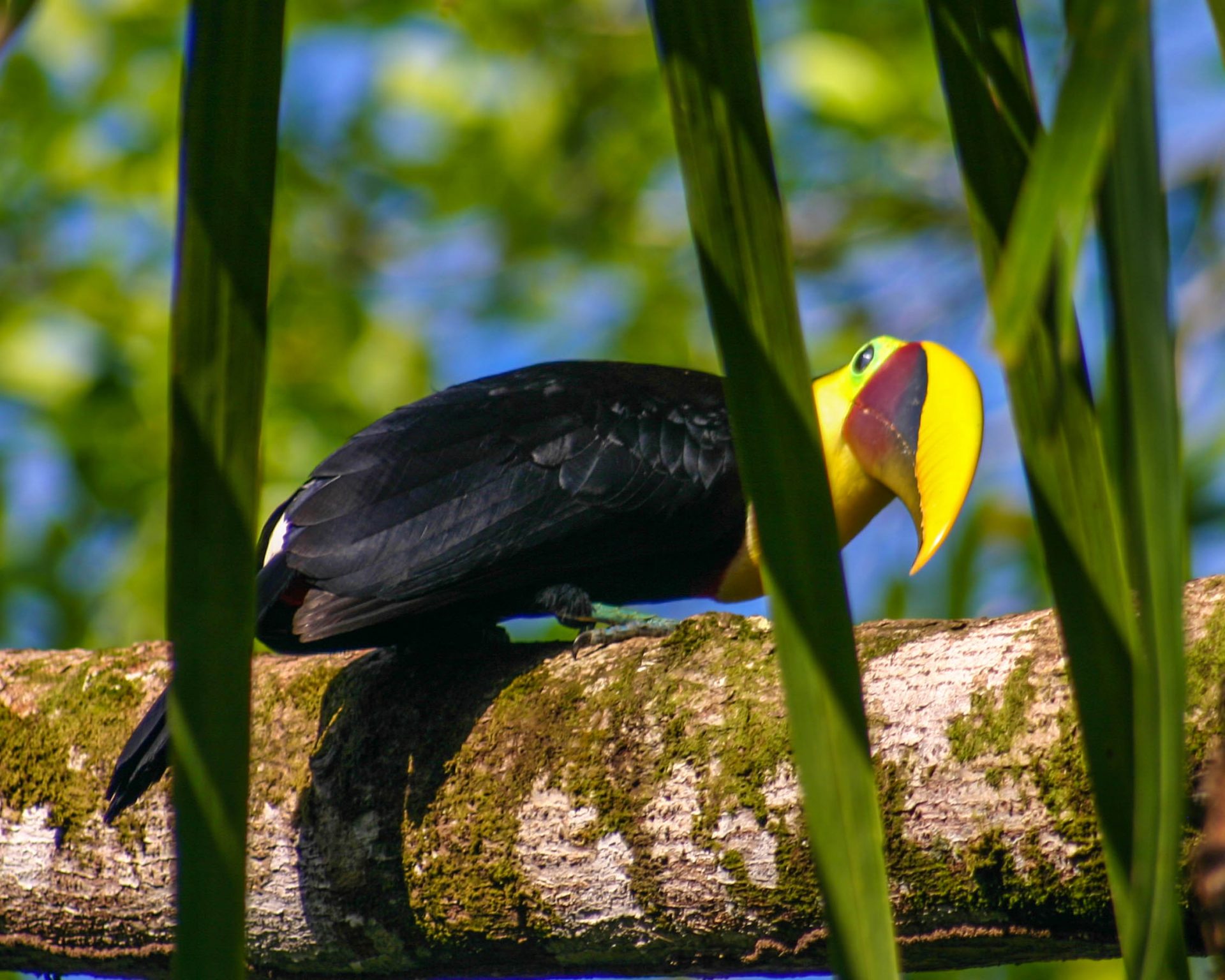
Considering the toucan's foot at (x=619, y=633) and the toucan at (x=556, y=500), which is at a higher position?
the toucan at (x=556, y=500)

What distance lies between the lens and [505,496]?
2348mm

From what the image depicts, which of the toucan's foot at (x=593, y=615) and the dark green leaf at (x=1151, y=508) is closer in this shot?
the dark green leaf at (x=1151, y=508)

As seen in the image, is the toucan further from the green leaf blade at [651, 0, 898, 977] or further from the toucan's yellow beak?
the green leaf blade at [651, 0, 898, 977]

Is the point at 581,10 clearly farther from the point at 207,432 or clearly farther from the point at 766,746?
the point at 207,432

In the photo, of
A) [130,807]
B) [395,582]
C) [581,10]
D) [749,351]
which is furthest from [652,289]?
[749,351]

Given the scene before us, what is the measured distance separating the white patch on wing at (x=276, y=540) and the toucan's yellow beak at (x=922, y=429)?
114cm

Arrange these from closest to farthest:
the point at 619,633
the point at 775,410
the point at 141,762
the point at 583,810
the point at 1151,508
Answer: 1. the point at 1151,508
2. the point at 775,410
3. the point at 583,810
4. the point at 141,762
5. the point at 619,633

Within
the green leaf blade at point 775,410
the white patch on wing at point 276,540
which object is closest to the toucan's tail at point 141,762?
the white patch on wing at point 276,540

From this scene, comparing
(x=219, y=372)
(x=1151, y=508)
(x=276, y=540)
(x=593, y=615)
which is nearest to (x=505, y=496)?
(x=593, y=615)

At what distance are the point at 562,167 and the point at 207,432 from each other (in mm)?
3516

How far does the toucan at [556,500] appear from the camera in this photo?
2152mm

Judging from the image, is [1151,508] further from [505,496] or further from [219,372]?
[505,496]

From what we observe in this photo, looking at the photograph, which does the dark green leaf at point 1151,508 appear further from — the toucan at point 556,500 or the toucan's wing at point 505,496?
the toucan's wing at point 505,496

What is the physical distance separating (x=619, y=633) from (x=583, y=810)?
505mm
